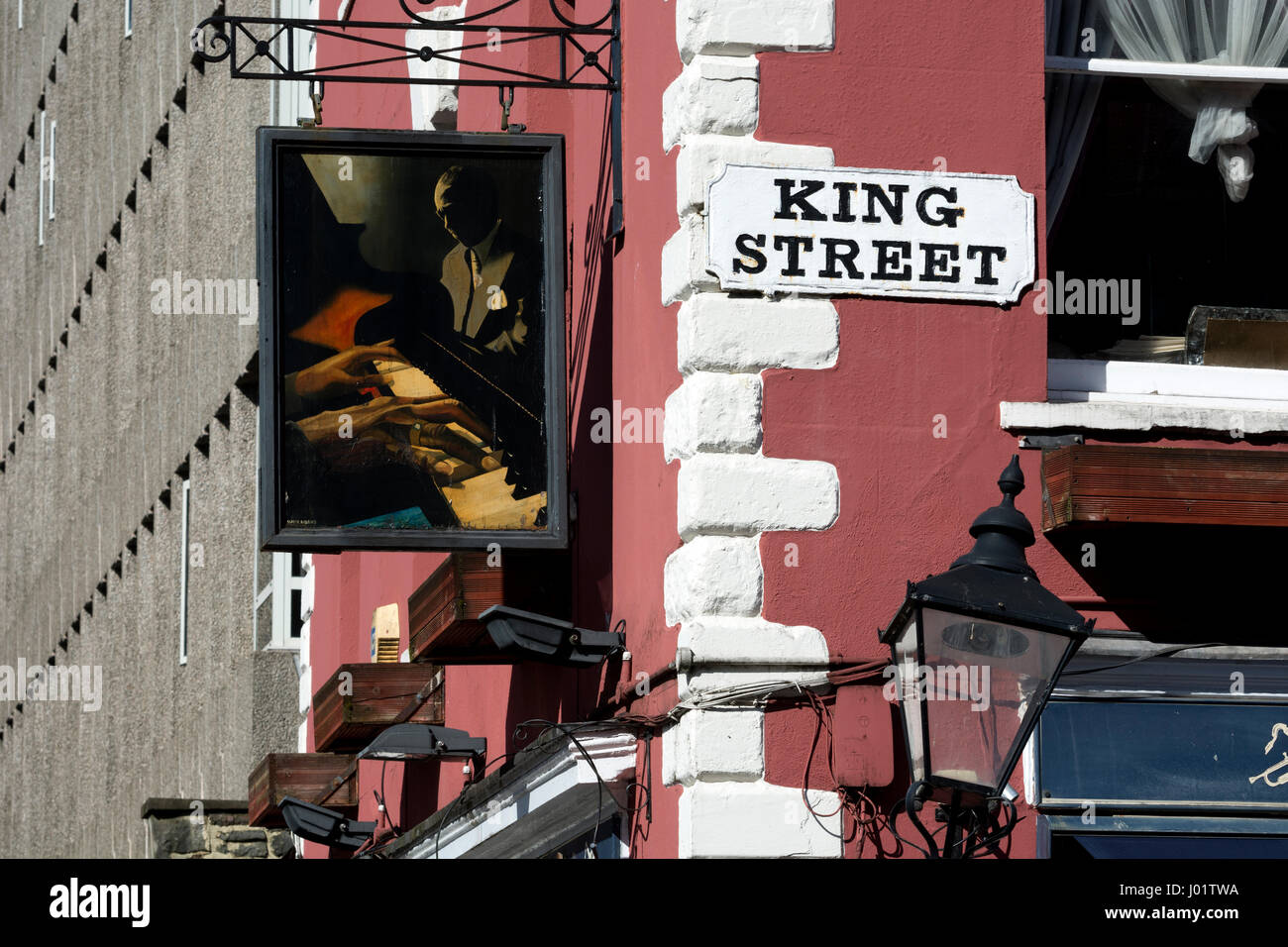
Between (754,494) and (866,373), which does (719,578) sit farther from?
(866,373)

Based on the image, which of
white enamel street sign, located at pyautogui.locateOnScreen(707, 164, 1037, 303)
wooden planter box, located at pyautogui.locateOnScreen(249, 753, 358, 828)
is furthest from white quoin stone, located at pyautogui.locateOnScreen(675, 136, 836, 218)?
wooden planter box, located at pyautogui.locateOnScreen(249, 753, 358, 828)

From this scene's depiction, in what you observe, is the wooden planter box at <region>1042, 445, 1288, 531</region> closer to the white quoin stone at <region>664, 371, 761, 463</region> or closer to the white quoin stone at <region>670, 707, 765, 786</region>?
the white quoin stone at <region>664, 371, 761, 463</region>

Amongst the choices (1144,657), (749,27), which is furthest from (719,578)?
(749,27)

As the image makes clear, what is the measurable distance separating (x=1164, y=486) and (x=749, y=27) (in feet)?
6.29

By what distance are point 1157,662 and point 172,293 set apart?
14870mm

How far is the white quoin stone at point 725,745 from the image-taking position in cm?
646

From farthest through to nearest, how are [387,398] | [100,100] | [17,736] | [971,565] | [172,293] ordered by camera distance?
1. [17,736]
2. [100,100]
3. [172,293]
4. [387,398]
5. [971,565]

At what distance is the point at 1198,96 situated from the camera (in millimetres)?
7703

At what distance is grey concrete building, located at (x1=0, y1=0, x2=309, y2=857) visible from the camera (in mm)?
16703

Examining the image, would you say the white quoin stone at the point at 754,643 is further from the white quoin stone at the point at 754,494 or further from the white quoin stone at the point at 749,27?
the white quoin stone at the point at 749,27

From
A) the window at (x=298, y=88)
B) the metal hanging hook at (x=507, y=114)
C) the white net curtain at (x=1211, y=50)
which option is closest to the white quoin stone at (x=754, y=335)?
the metal hanging hook at (x=507, y=114)

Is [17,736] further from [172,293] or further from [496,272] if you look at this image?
[496,272]

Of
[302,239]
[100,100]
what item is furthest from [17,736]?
[302,239]

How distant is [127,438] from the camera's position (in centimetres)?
2227
